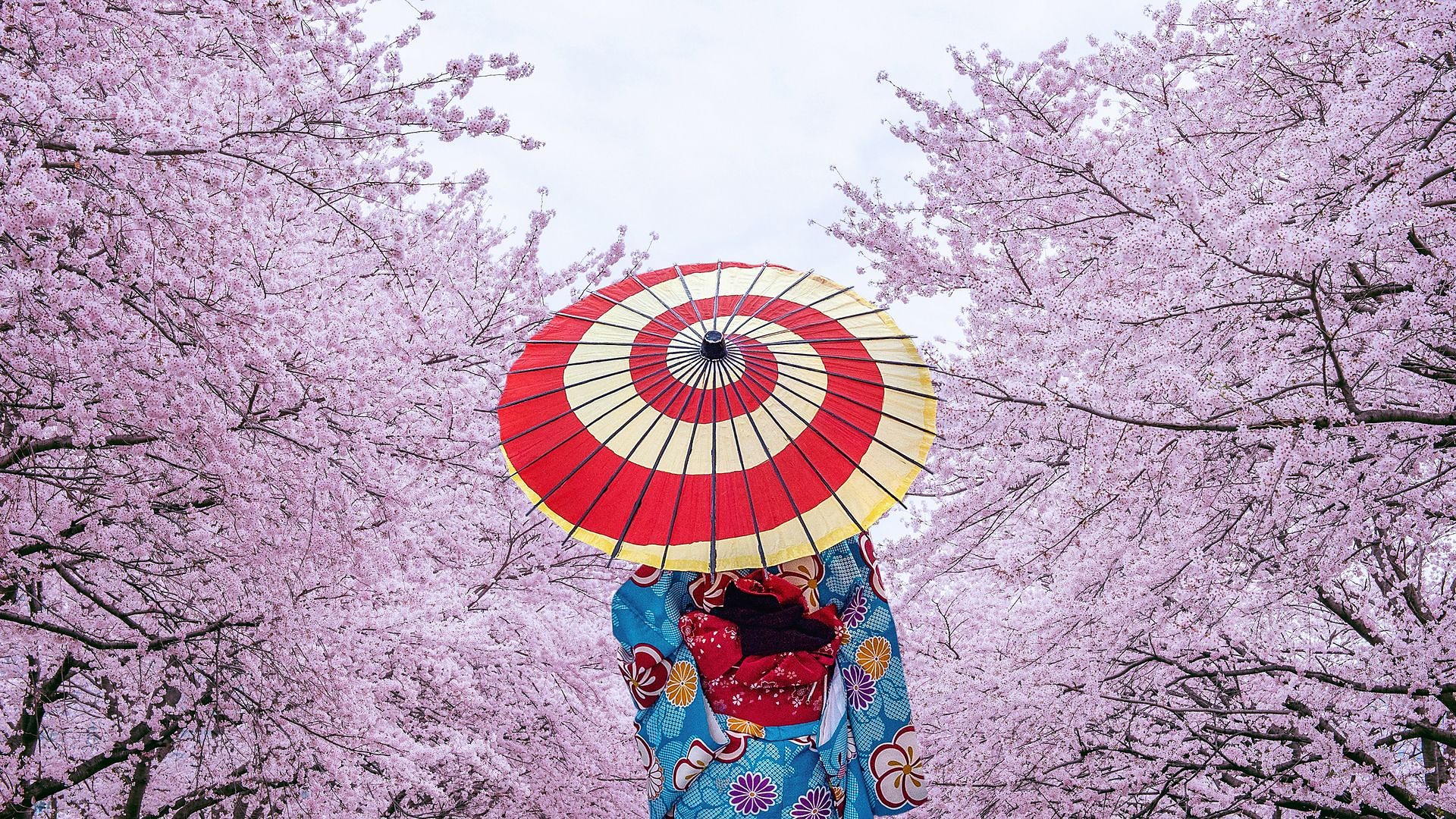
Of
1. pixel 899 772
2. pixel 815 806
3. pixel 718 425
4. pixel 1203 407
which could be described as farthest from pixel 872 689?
pixel 1203 407

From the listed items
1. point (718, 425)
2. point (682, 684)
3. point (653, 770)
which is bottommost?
point (653, 770)

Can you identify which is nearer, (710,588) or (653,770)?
(653,770)

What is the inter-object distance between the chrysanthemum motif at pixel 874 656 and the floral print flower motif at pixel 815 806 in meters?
0.35

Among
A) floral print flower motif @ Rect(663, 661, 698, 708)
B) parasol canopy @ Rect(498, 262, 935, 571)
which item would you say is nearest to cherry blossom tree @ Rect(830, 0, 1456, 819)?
parasol canopy @ Rect(498, 262, 935, 571)

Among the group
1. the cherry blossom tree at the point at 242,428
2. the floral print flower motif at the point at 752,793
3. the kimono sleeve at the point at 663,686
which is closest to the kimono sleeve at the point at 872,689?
the floral print flower motif at the point at 752,793

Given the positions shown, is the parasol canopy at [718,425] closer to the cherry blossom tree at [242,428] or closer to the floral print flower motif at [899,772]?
the floral print flower motif at [899,772]

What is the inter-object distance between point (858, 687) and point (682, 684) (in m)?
0.51

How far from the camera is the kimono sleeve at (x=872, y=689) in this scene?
2734mm

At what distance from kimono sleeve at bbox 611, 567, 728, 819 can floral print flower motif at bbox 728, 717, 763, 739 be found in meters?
0.03

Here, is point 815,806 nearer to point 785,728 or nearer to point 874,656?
point 785,728

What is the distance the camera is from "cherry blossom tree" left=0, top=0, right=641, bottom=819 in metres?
3.16

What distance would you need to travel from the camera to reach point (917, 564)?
610 cm

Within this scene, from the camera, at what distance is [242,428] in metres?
3.70

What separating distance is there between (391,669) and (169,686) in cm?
138
